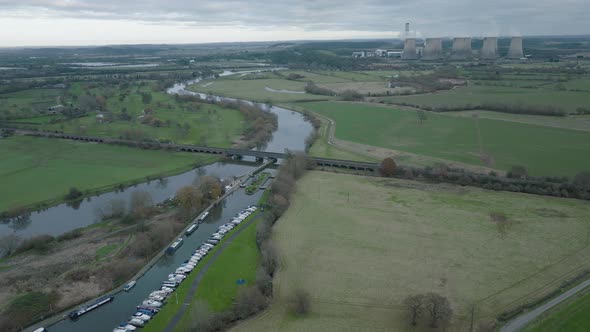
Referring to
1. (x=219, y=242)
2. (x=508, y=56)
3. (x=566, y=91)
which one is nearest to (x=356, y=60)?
(x=508, y=56)

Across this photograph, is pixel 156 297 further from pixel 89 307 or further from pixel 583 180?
pixel 583 180

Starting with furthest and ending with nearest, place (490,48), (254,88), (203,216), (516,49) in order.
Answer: (490,48) < (516,49) < (254,88) < (203,216)

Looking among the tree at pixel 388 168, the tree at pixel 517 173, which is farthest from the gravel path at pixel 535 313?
the tree at pixel 388 168

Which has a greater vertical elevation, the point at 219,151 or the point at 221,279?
the point at 219,151

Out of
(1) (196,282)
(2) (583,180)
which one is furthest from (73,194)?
(2) (583,180)

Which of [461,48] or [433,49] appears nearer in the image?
[461,48]

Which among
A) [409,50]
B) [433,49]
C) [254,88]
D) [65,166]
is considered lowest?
[65,166]
